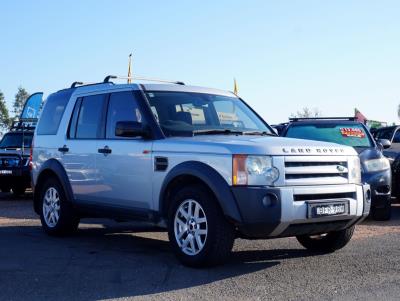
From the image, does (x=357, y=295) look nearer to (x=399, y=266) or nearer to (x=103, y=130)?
(x=399, y=266)

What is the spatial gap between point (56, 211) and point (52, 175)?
0.56 m

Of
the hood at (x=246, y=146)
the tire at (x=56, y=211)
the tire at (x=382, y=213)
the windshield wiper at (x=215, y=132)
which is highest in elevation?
the windshield wiper at (x=215, y=132)

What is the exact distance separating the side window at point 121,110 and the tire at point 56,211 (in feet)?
4.84

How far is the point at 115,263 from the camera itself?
695 cm

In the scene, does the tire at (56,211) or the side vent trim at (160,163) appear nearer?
the side vent trim at (160,163)

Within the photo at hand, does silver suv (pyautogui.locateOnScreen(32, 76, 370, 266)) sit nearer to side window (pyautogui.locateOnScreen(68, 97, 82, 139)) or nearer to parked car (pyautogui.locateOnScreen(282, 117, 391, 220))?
side window (pyautogui.locateOnScreen(68, 97, 82, 139))

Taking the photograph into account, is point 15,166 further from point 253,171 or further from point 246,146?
point 253,171

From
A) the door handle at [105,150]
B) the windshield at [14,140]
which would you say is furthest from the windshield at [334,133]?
the windshield at [14,140]

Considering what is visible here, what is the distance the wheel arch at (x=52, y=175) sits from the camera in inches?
341

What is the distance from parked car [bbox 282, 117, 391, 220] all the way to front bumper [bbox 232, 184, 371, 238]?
3.63 metres

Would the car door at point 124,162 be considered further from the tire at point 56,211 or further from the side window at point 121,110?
the tire at point 56,211

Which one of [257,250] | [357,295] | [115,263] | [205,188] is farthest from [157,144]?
[357,295]

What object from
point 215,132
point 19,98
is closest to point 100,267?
point 215,132

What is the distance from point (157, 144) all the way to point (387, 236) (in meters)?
3.75
